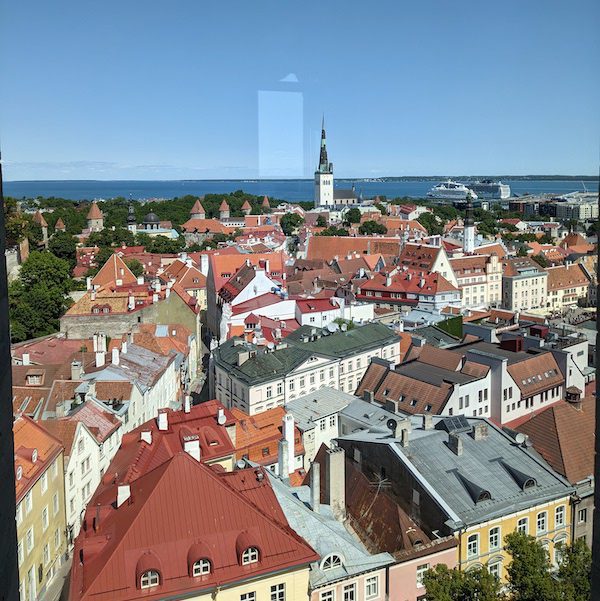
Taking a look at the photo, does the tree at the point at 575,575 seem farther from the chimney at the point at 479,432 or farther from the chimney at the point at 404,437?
the chimney at the point at 479,432

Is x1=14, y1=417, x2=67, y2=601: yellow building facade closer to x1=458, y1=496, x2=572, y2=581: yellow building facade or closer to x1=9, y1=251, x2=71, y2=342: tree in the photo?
x1=458, y1=496, x2=572, y2=581: yellow building facade

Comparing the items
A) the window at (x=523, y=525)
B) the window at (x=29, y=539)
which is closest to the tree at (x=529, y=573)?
the window at (x=523, y=525)

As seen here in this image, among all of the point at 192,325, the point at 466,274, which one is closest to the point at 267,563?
the point at 192,325

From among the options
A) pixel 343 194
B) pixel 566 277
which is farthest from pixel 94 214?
pixel 343 194

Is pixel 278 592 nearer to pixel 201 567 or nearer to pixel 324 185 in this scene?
pixel 201 567

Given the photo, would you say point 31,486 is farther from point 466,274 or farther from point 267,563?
point 466,274

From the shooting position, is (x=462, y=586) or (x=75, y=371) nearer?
(x=462, y=586)

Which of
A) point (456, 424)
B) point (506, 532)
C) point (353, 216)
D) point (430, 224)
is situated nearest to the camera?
point (506, 532)

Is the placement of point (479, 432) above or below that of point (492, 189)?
below
